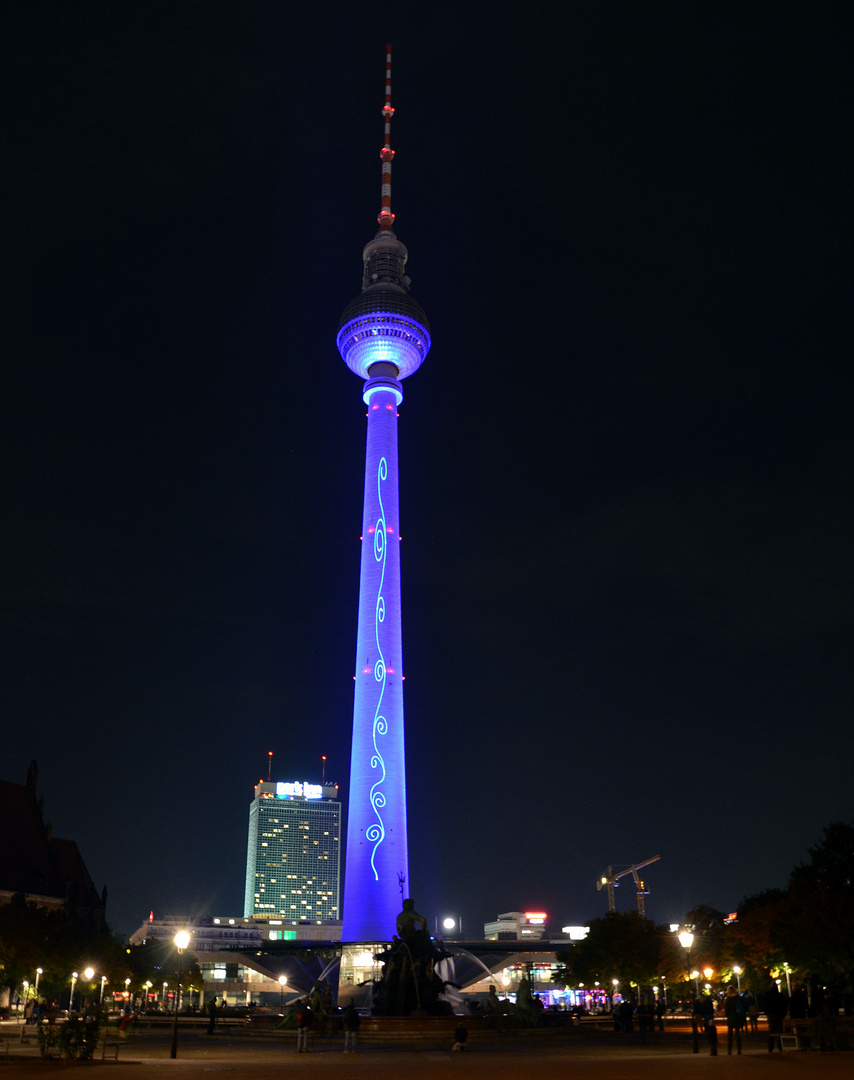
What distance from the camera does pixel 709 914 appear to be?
7275cm

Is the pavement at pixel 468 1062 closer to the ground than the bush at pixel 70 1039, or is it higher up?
closer to the ground

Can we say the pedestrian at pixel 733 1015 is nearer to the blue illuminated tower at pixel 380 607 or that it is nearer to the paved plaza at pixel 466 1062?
the paved plaza at pixel 466 1062

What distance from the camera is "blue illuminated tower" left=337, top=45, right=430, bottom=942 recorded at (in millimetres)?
88000

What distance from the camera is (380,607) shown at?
315 feet

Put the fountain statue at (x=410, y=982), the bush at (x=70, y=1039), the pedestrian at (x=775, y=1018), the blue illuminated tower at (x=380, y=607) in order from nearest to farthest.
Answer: the bush at (x=70, y=1039), the pedestrian at (x=775, y=1018), the fountain statue at (x=410, y=982), the blue illuminated tower at (x=380, y=607)

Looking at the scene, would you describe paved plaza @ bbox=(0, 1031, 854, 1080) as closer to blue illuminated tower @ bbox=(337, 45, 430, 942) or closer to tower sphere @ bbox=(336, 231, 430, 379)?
blue illuminated tower @ bbox=(337, 45, 430, 942)

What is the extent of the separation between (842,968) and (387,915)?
53153mm

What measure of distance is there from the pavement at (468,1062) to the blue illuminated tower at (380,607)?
4838 centimetres

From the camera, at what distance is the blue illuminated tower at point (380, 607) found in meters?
88.0

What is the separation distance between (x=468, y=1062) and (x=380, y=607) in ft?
227

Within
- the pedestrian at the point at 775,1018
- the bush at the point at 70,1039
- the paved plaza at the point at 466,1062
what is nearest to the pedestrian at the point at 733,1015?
the paved plaza at the point at 466,1062

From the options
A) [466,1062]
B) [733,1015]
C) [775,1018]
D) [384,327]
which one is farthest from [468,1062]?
[384,327]

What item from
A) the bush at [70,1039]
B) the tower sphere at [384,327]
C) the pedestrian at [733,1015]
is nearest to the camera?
the bush at [70,1039]

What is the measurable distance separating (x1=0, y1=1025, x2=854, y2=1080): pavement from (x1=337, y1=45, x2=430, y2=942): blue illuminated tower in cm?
4838
